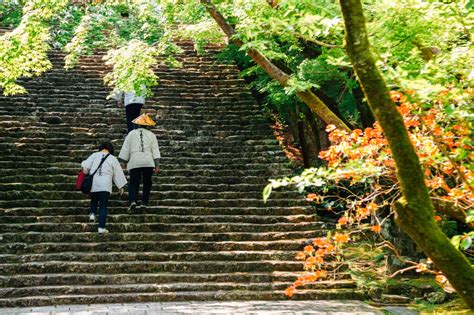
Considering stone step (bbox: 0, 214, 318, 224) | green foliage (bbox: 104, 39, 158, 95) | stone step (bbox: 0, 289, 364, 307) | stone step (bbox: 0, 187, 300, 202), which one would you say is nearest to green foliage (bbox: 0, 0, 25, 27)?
stone step (bbox: 0, 187, 300, 202)

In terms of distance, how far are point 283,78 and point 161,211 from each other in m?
3.46

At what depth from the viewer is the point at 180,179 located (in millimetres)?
12047

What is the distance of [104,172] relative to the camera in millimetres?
9961

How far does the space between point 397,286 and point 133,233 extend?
417 cm

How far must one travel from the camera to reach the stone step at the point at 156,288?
8289 mm

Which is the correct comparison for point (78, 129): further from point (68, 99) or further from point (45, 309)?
point (45, 309)

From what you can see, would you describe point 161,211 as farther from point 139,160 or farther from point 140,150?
point 140,150

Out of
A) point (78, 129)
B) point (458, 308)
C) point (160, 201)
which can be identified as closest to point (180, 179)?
point (160, 201)

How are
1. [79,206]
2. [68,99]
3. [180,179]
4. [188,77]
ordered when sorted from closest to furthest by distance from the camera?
1. [79,206]
2. [180,179]
3. [68,99]
4. [188,77]

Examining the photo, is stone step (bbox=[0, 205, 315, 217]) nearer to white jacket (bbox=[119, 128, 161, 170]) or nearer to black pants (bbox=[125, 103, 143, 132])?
white jacket (bbox=[119, 128, 161, 170])

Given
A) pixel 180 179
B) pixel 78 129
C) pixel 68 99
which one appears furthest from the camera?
pixel 68 99

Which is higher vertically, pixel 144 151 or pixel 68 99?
pixel 68 99

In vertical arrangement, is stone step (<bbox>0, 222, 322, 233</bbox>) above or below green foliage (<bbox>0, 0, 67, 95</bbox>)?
below

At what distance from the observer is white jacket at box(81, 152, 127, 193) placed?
9875 mm
